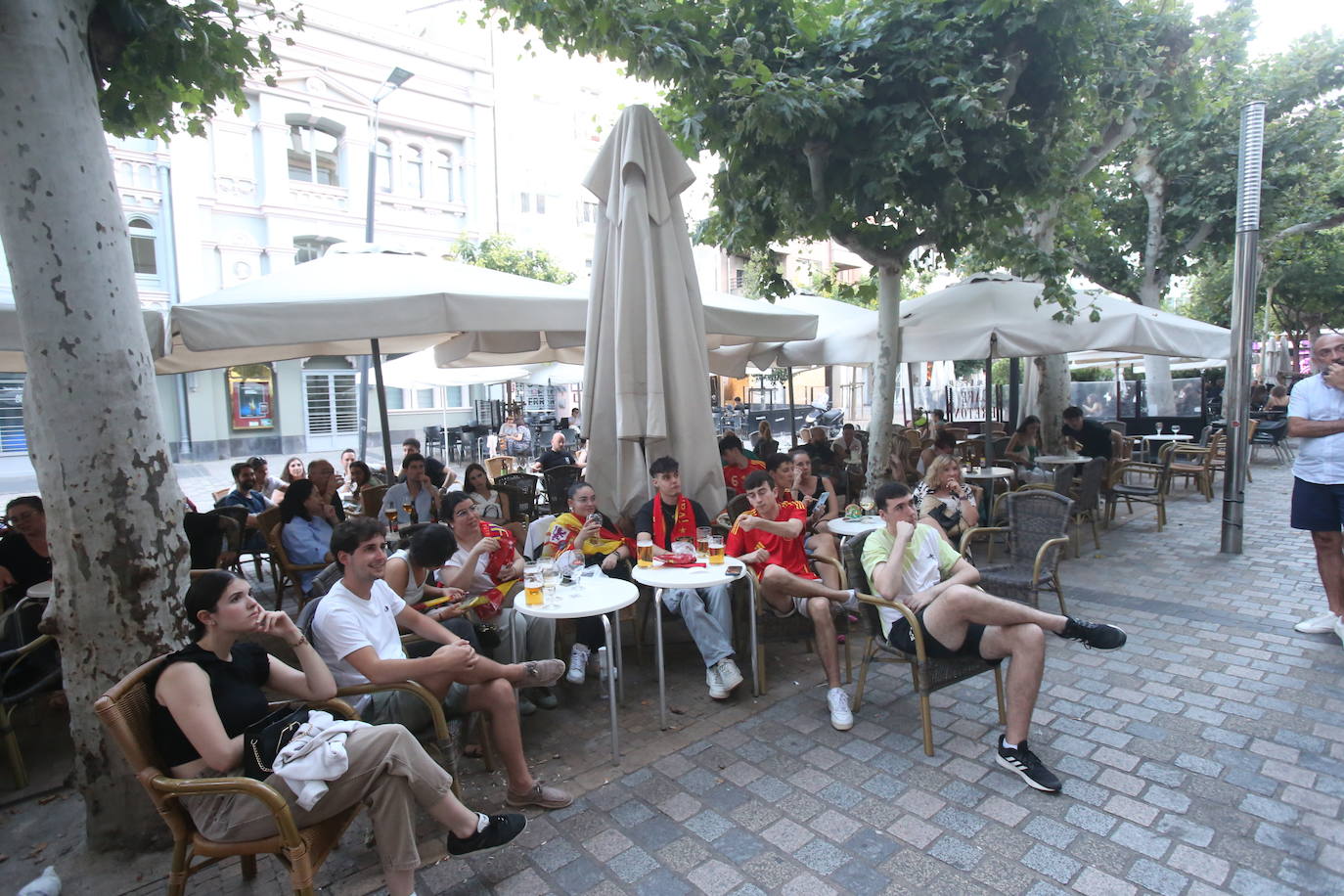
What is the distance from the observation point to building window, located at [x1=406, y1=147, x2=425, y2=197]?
2348 centimetres

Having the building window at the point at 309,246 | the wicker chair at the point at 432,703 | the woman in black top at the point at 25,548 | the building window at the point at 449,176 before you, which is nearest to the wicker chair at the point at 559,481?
the woman in black top at the point at 25,548

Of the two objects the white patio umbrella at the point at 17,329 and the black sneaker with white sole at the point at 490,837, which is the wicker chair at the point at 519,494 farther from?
the black sneaker with white sole at the point at 490,837

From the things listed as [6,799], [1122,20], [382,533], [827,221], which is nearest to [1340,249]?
[1122,20]

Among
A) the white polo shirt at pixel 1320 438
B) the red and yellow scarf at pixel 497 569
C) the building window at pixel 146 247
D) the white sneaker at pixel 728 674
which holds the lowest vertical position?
the white sneaker at pixel 728 674

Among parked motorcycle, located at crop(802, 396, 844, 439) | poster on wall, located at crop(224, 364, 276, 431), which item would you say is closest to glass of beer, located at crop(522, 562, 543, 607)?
parked motorcycle, located at crop(802, 396, 844, 439)

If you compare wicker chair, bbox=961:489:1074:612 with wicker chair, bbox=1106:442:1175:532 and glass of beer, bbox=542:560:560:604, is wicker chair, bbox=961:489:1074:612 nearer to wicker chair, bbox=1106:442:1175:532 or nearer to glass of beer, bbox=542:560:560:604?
glass of beer, bbox=542:560:560:604

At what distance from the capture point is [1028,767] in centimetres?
289

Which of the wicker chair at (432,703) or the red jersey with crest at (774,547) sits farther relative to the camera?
the red jersey with crest at (774,547)

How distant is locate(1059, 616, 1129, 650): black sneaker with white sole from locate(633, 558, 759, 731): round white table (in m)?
1.50

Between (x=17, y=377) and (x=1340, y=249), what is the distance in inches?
1471

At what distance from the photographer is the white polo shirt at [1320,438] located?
424 centimetres

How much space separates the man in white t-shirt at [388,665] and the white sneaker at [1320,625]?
15.6 feet

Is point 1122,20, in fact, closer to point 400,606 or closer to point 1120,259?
point 400,606

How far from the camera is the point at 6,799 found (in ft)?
10.2
